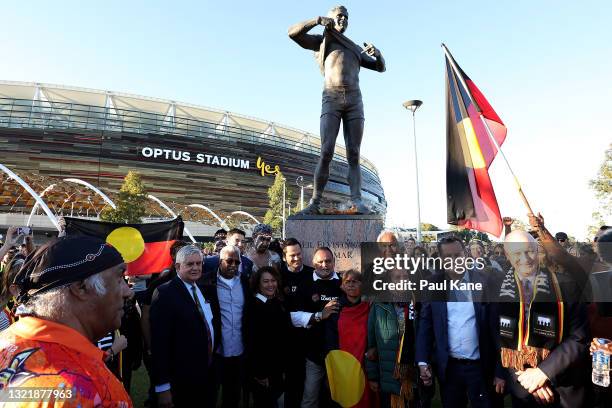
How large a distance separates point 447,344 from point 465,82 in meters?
3.08

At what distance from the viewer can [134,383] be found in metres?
5.35

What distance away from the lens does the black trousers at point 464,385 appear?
3.13 metres

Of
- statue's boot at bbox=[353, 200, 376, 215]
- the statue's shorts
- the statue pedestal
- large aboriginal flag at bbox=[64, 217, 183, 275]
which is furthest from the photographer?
the statue's shorts

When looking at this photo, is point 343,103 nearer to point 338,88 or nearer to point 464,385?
point 338,88

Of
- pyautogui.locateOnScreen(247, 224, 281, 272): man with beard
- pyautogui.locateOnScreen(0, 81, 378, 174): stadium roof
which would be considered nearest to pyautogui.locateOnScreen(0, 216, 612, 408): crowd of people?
pyautogui.locateOnScreen(247, 224, 281, 272): man with beard

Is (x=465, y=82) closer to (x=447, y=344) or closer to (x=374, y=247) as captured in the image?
(x=374, y=247)

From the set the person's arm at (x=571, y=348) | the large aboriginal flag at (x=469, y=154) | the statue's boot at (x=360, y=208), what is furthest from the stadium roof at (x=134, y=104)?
the person's arm at (x=571, y=348)

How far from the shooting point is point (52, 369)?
1.11 m

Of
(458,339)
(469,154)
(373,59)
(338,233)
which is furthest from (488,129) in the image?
(373,59)

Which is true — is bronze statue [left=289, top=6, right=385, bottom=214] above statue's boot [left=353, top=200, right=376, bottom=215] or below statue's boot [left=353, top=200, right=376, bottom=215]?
above

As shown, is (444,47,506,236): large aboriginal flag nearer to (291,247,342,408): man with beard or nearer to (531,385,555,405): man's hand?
(291,247,342,408): man with beard

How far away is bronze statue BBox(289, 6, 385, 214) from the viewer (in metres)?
6.68

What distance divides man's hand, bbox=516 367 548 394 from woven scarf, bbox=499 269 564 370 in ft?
0.22

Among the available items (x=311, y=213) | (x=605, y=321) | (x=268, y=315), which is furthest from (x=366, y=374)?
(x=311, y=213)
